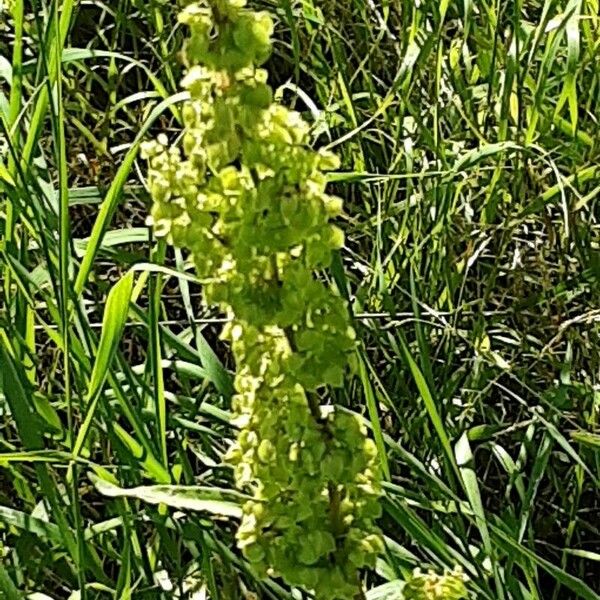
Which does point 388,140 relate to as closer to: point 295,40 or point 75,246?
point 295,40

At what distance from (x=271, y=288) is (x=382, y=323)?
79 cm

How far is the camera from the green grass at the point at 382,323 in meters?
1.12

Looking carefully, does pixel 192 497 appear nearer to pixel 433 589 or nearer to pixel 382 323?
pixel 433 589

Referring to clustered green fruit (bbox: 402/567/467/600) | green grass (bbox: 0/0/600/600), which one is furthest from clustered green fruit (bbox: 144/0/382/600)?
green grass (bbox: 0/0/600/600)

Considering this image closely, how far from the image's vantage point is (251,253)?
652mm

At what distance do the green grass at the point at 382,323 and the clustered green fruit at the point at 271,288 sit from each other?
19 cm

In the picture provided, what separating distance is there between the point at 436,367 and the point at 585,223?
243 mm

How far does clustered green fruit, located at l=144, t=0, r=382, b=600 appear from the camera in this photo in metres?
0.63

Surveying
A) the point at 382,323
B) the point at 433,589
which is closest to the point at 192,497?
the point at 433,589

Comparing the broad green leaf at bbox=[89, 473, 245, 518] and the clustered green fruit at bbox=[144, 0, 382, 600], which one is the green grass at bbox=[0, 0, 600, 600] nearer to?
the broad green leaf at bbox=[89, 473, 245, 518]

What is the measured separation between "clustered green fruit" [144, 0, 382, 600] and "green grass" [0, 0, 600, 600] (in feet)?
0.63

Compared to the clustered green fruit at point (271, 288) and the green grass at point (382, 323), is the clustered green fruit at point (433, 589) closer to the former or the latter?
the clustered green fruit at point (271, 288)

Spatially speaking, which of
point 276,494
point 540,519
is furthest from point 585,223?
point 276,494

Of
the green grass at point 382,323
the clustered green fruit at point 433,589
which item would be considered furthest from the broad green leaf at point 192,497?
the clustered green fruit at point 433,589
